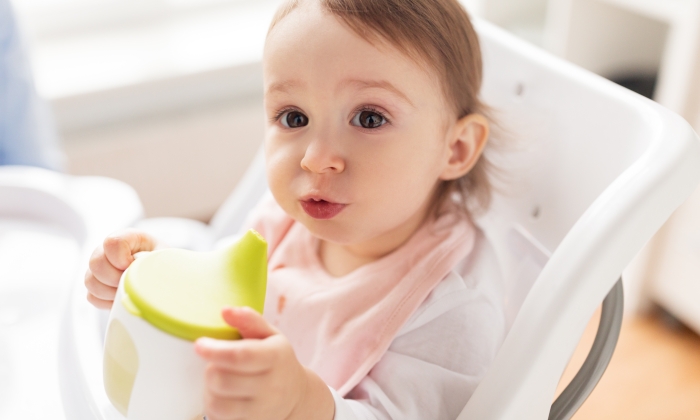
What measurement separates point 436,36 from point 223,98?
108cm

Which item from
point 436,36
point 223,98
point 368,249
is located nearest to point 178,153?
Answer: point 223,98

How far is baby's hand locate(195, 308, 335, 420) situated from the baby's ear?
330 mm

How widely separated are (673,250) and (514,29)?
0.75 meters

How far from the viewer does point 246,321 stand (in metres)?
0.39

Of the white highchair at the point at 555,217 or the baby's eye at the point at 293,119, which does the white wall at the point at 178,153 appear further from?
the baby's eye at the point at 293,119

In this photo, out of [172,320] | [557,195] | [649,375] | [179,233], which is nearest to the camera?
[172,320]

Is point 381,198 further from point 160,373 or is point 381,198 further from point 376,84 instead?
point 160,373

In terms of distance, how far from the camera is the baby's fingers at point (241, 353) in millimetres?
368

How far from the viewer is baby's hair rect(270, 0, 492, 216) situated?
0.56 metres

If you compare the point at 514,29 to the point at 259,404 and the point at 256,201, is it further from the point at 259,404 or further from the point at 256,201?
the point at 259,404

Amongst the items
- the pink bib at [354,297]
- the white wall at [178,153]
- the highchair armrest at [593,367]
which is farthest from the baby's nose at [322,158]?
the white wall at [178,153]

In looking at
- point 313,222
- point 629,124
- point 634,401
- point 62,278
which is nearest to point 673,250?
point 634,401

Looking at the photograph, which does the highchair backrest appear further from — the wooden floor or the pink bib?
the wooden floor

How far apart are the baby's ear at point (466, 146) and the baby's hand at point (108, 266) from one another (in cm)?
31
